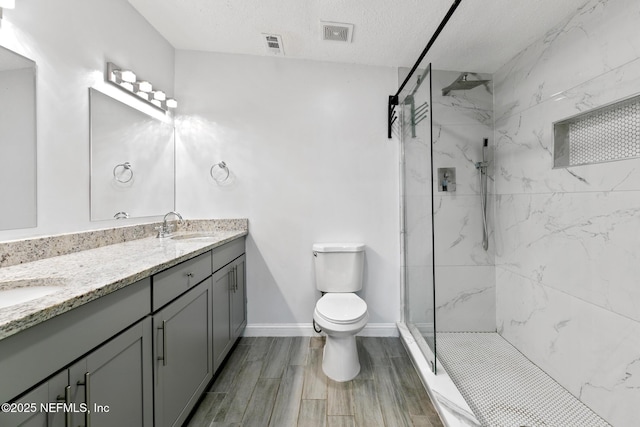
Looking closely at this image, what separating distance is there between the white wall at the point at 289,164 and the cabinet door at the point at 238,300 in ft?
0.31

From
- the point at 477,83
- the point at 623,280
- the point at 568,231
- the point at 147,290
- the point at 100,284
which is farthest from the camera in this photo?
the point at 477,83

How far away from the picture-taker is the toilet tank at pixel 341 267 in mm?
2174

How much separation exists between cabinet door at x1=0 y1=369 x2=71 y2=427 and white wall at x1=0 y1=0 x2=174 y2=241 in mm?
837

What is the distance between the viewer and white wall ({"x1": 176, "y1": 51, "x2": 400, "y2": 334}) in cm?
234

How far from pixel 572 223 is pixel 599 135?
52cm

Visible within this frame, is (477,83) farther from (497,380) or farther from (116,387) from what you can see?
(116,387)

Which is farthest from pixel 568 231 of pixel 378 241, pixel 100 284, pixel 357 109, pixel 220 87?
pixel 220 87

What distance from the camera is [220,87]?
234 cm

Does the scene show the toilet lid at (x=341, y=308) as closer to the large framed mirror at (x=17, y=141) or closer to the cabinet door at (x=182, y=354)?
the cabinet door at (x=182, y=354)

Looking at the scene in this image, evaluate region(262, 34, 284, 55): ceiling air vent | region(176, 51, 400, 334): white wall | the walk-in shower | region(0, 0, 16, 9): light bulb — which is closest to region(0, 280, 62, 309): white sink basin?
region(0, 0, 16, 9): light bulb

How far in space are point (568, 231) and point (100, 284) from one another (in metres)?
2.40

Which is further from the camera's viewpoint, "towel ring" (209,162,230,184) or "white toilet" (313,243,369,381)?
"towel ring" (209,162,230,184)

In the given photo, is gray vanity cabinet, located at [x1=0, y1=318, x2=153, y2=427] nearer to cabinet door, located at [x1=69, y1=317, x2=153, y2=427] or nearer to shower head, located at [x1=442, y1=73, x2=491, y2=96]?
cabinet door, located at [x1=69, y1=317, x2=153, y2=427]

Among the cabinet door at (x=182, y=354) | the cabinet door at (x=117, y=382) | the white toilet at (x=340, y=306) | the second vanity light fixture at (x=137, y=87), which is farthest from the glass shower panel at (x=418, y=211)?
the second vanity light fixture at (x=137, y=87)
